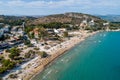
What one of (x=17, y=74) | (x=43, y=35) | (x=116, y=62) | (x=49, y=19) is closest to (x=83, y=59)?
(x=116, y=62)

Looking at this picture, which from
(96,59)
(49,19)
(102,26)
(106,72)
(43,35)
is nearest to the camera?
(106,72)

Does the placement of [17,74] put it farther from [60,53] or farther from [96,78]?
[60,53]

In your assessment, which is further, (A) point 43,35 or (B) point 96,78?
(A) point 43,35

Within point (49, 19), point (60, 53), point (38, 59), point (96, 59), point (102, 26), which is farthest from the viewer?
point (49, 19)

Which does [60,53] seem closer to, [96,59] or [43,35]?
[96,59]

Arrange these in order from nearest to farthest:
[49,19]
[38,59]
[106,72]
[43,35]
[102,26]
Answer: [106,72], [38,59], [43,35], [102,26], [49,19]

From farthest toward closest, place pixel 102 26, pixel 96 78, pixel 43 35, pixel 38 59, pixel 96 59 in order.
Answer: pixel 102 26
pixel 43 35
pixel 96 59
pixel 38 59
pixel 96 78

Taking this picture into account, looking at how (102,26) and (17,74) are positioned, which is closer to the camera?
(17,74)

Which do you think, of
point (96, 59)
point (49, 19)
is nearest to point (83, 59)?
point (96, 59)
